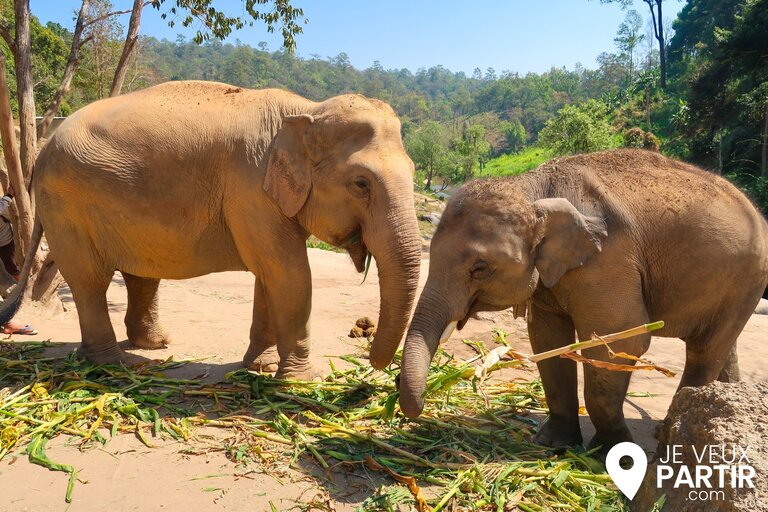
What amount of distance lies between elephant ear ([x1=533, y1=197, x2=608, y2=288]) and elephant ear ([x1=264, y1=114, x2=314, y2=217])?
1.76 m

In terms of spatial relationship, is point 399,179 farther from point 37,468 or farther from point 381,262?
point 37,468

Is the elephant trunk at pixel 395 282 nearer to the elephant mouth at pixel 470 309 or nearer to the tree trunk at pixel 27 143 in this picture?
the elephant mouth at pixel 470 309

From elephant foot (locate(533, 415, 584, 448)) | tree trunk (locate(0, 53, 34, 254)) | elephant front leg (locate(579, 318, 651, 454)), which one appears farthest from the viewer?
tree trunk (locate(0, 53, 34, 254))

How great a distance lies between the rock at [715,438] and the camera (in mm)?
2707

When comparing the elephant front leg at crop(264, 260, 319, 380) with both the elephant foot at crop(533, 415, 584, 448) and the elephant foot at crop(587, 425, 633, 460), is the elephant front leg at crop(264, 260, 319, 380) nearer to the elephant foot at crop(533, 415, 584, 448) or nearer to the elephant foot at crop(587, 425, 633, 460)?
Result: the elephant foot at crop(533, 415, 584, 448)

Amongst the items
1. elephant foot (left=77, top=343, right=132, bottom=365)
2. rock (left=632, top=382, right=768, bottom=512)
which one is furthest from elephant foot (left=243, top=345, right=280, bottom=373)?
rock (left=632, top=382, right=768, bottom=512)

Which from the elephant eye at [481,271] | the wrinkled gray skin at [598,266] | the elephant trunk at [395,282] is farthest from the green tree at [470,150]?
the elephant eye at [481,271]

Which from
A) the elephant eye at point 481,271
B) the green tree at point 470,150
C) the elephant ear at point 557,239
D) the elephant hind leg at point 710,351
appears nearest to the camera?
the elephant eye at point 481,271

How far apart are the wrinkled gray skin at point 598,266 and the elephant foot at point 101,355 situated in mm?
3053

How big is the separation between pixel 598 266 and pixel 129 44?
674 centimetres

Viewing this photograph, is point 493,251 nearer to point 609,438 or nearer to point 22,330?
point 609,438

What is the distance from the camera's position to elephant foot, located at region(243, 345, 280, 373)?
5.43 metres

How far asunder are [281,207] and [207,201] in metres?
0.69

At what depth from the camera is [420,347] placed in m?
3.42
